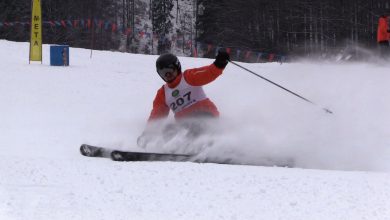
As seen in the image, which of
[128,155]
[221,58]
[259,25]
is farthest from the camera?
[259,25]

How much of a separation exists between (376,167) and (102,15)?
182 ft

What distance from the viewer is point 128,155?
216 inches

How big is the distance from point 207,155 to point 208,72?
1.03m

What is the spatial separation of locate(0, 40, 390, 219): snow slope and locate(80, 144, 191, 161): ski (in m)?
0.17

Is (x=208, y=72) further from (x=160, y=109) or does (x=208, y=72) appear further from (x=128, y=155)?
(x=128, y=155)

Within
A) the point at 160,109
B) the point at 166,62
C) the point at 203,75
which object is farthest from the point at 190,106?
the point at 166,62

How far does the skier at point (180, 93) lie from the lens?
6539mm

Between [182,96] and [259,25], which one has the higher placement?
[259,25]

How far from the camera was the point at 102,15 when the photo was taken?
59219mm

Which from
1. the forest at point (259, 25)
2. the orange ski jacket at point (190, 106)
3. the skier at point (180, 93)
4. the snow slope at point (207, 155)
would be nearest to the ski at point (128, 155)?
the snow slope at point (207, 155)

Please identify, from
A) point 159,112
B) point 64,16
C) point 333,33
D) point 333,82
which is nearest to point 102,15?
point 64,16

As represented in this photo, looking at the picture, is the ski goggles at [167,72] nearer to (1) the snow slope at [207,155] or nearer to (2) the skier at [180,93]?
(2) the skier at [180,93]

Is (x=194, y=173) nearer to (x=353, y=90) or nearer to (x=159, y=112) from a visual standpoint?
(x=159, y=112)

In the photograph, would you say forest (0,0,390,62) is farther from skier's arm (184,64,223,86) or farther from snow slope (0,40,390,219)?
skier's arm (184,64,223,86)
